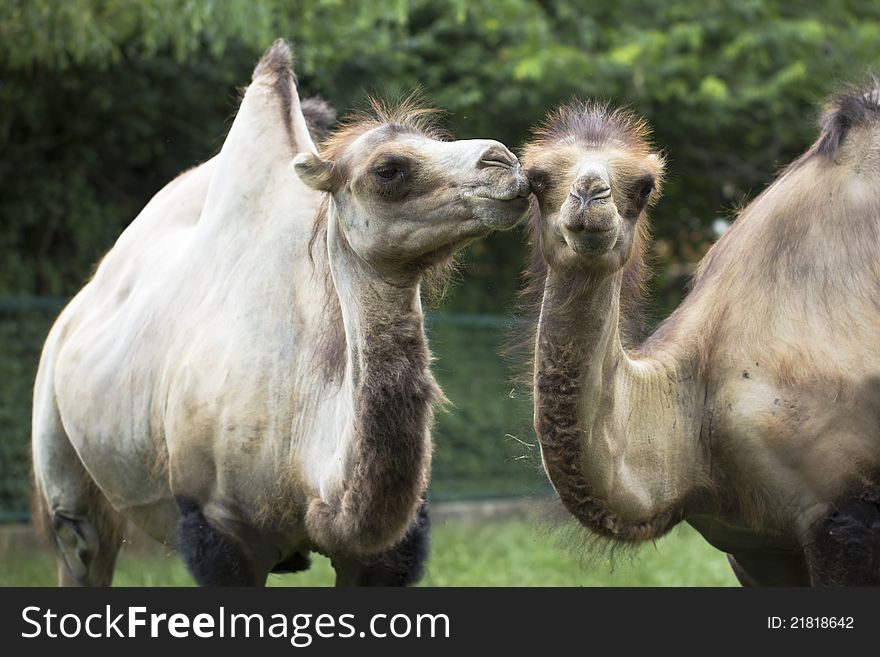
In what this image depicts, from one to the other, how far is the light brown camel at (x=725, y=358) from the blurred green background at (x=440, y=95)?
14.6 feet

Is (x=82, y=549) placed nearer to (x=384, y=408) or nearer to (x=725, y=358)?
(x=384, y=408)

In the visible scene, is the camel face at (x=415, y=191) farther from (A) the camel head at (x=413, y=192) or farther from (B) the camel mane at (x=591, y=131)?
(B) the camel mane at (x=591, y=131)

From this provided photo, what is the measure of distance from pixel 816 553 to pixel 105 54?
5.87 metres

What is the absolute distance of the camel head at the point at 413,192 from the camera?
3707 millimetres

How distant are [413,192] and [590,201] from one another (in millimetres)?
632

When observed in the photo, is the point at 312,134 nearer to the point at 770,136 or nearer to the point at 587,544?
the point at 587,544

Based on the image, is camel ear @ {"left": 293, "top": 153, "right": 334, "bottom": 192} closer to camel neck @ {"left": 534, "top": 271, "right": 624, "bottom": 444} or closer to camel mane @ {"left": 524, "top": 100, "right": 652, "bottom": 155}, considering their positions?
camel mane @ {"left": 524, "top": 100, "right": 652, "bottom": 155}

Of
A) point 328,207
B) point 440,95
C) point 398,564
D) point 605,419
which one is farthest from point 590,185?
point 440,95

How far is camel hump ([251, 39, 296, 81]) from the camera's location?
545 centimetres

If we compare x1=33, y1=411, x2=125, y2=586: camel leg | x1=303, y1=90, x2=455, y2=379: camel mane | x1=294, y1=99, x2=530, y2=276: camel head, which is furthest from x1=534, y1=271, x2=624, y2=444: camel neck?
x1=33, y1=411, x2=125, y2=586: camel leg

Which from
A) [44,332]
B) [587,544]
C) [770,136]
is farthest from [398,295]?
[770,136]

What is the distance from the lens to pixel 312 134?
5.76 metres

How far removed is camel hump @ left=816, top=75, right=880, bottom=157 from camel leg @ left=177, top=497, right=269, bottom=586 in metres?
2.32

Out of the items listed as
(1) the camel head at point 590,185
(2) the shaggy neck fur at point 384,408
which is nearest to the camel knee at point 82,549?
(2) the shaggy neck fur at point 384,408
